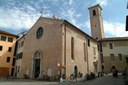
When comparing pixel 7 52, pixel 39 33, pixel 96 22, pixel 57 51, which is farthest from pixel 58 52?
pixel 96 22

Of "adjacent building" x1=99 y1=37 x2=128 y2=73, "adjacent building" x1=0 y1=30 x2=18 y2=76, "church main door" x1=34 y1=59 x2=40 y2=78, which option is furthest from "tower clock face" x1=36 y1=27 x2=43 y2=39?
"adjacent building" x1=99 y1=37 x2=128 y2=73

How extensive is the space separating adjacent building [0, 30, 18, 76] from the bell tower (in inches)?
1019

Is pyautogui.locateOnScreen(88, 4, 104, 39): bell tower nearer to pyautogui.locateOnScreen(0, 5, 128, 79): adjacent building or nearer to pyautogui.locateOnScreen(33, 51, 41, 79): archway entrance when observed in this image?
pyautogui.locateOnScreen(0, 5, 128, 79): adjacent building

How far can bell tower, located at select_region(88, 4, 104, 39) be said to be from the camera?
156 feet

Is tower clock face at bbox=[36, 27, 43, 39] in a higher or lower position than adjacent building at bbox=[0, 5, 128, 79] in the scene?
higher

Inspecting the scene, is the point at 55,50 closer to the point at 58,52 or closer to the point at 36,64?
the point at 58,52

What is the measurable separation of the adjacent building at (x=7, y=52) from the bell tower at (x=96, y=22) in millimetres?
25895

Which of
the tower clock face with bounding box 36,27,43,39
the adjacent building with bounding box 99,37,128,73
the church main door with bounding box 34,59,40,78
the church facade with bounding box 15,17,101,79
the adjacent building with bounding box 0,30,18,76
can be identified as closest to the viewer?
the church facade with bounding box 15,17,101,79

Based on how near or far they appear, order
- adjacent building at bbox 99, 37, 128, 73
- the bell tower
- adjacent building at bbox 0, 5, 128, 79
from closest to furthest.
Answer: adjacent building at bbox 0, 5, 128, 79 < adjacent building at bbox 99, 37, 128, 73 < the bell tower

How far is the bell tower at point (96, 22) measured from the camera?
4749 centimetres

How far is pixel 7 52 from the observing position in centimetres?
3903

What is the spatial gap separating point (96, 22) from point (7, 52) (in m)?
30.0

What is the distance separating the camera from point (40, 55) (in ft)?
90.0

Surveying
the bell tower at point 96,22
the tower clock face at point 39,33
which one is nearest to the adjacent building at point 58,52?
the tower clock face at point 39,33
